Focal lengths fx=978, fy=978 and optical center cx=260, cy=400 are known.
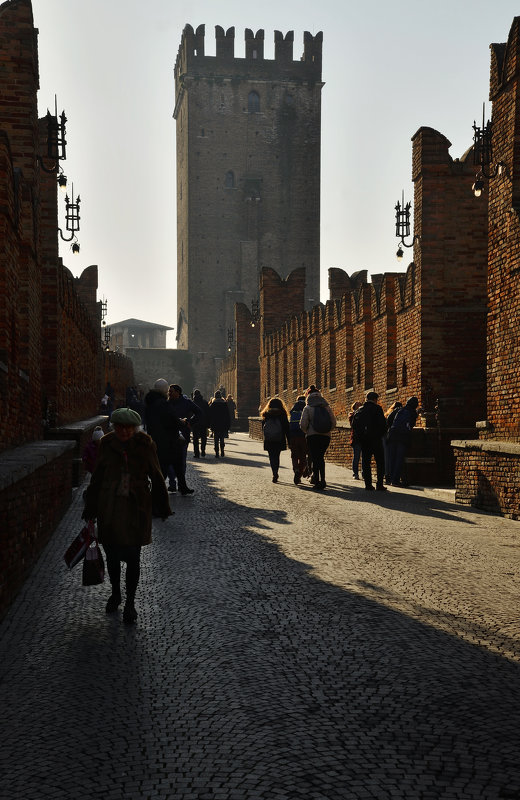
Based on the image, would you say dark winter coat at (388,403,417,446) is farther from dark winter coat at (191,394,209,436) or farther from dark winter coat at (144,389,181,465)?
dark winter coat at (191,394,209,436)

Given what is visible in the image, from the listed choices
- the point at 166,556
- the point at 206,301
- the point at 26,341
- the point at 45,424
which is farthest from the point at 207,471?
the point at 206,301

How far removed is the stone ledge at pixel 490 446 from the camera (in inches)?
472

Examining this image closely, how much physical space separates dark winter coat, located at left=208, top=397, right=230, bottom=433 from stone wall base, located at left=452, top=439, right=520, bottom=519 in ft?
37.5

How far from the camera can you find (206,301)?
80125mm

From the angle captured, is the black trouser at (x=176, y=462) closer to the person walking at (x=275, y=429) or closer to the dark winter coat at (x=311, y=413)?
the dark winter coat at (x=311, y=413)

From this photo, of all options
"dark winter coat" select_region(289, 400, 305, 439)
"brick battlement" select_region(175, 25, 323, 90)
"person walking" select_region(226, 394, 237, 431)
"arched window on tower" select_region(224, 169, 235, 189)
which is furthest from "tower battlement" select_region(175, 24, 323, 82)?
"dark winter coat" select_region(289, 400, 305, 439)

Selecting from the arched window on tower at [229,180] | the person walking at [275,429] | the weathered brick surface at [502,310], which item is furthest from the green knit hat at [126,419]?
the arched window on tower at [229,180]

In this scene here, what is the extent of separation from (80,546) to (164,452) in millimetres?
6502

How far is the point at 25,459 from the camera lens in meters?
8.24

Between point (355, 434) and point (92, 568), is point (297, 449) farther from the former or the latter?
point (92, 568)

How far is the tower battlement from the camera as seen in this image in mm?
78000

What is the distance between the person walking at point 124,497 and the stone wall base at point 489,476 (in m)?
6.51

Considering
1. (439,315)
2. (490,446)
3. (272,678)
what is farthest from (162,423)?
(272,678)

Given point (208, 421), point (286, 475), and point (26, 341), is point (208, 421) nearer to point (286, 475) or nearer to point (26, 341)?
point (286, 475)
